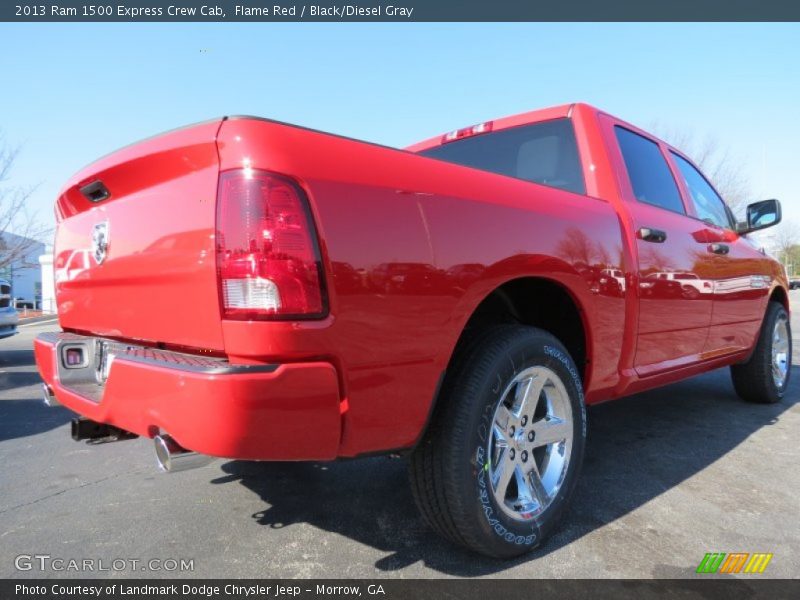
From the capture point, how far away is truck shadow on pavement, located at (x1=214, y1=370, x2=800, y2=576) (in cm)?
207

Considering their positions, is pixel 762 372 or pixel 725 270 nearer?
pixel 725 270

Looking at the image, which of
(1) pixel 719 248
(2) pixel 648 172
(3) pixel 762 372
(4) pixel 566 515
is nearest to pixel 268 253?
(4) pixel 566 515

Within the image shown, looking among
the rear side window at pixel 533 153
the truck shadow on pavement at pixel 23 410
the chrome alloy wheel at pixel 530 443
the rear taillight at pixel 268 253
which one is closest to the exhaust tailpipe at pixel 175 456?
the rear taillight at pixel 268 253

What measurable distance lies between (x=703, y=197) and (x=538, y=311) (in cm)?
219

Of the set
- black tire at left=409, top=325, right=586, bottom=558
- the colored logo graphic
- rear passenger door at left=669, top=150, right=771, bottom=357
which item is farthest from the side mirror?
black tire at left=409, top=325, right=586, bottom=558

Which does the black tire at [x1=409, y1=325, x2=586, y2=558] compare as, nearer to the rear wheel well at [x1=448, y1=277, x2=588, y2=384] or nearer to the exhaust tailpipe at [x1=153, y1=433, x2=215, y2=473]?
the rear wheel well at [x1=448, y1=277, x2=588, y2=384]

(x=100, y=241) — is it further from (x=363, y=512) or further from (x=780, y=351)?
(x=780, y=351)

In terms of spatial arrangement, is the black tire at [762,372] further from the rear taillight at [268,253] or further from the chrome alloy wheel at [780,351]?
the rear taillight at [268,253]

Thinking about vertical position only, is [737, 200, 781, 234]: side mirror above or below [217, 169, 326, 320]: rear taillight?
above

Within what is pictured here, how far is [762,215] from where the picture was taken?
4.11m

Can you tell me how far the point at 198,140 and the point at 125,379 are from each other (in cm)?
79

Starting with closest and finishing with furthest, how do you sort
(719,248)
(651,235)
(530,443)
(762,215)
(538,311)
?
(530,443), (538,311), (651,235), (719,248), (762,215)

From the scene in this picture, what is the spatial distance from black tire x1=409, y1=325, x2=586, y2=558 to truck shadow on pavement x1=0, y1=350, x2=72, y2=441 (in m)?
3.55

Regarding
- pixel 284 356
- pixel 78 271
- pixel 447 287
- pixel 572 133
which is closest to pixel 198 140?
pixel 284 356
